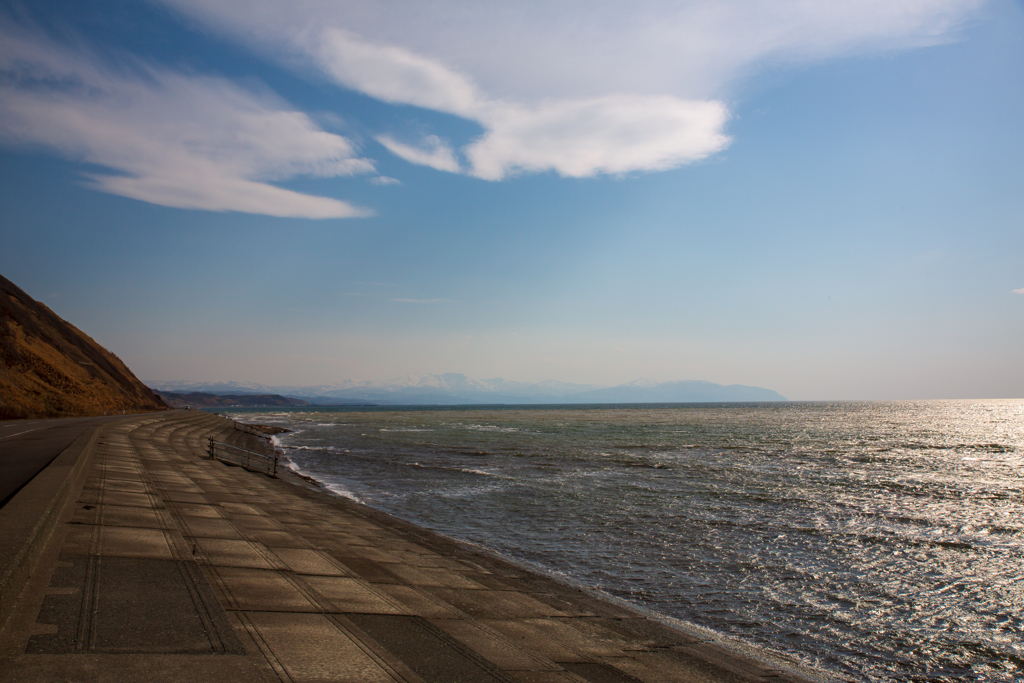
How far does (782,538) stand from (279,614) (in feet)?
49.5

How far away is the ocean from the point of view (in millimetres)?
9359

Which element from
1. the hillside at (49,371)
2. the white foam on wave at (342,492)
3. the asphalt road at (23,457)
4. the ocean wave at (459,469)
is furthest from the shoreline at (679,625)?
the hillside at (49,371)

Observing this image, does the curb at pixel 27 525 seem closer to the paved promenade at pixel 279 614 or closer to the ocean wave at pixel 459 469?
the paved promenade at pixel 279 614

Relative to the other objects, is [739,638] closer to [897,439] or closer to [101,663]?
[101,663]

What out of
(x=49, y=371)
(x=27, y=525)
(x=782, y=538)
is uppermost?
(x=49, y=371)

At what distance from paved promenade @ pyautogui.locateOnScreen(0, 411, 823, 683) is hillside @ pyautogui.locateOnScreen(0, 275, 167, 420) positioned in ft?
145

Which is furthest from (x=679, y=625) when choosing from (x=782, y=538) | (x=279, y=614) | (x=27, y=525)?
(x=27, y=525)

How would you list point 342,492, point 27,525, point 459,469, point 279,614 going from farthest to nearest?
point 459,469 → point 342,492 → point 27,525 → point 279,614

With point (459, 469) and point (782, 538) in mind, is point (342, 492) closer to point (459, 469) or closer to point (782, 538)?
point (459, 469)

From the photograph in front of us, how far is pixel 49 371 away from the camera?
53469 mm

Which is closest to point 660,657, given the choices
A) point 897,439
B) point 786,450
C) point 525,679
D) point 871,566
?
point 525,679

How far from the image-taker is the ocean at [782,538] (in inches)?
368

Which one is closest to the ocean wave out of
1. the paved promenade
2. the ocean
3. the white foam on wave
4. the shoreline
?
the ocean

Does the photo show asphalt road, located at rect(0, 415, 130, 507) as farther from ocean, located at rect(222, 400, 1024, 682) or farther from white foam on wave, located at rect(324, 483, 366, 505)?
ocean, located at rect(222, 400, 1024, 682)
